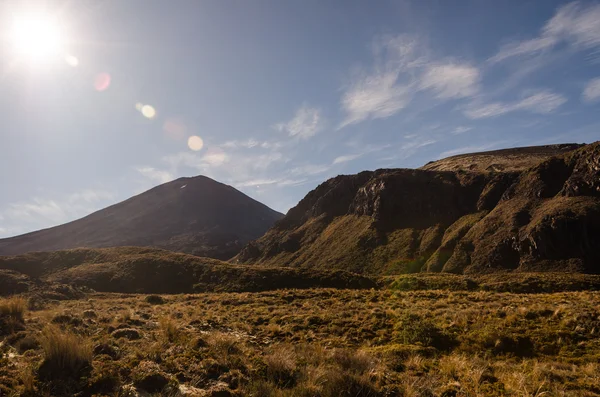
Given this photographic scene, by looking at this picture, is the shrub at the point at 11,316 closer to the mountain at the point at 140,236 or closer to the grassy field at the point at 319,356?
the grassy field at the point at 319,356

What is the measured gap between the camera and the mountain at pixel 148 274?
37.6 m

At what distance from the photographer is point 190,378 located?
7617 millimetres

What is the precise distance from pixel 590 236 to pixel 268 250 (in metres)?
88.6

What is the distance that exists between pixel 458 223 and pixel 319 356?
81796mm

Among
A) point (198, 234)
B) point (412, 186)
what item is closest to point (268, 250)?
point (412, 186)

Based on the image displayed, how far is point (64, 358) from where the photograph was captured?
24.6 feet

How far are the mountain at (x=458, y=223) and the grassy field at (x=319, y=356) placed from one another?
56.1 meters

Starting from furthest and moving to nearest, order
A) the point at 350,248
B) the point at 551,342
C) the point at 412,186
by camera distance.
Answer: the point at 412,186, the point at 350,248, the point at 551,342

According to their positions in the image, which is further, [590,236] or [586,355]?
[590,236]

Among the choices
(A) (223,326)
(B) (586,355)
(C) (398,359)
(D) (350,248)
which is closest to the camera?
(C) (398,359)

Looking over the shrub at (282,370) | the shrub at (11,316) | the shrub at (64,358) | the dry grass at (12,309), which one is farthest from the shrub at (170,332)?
the dry grass at (12,309)

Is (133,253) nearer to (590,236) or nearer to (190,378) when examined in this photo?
(190,378)

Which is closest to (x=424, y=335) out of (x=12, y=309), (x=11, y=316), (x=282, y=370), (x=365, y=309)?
(x=365, y=309)

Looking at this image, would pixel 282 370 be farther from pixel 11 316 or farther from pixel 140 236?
pixel 140 236
